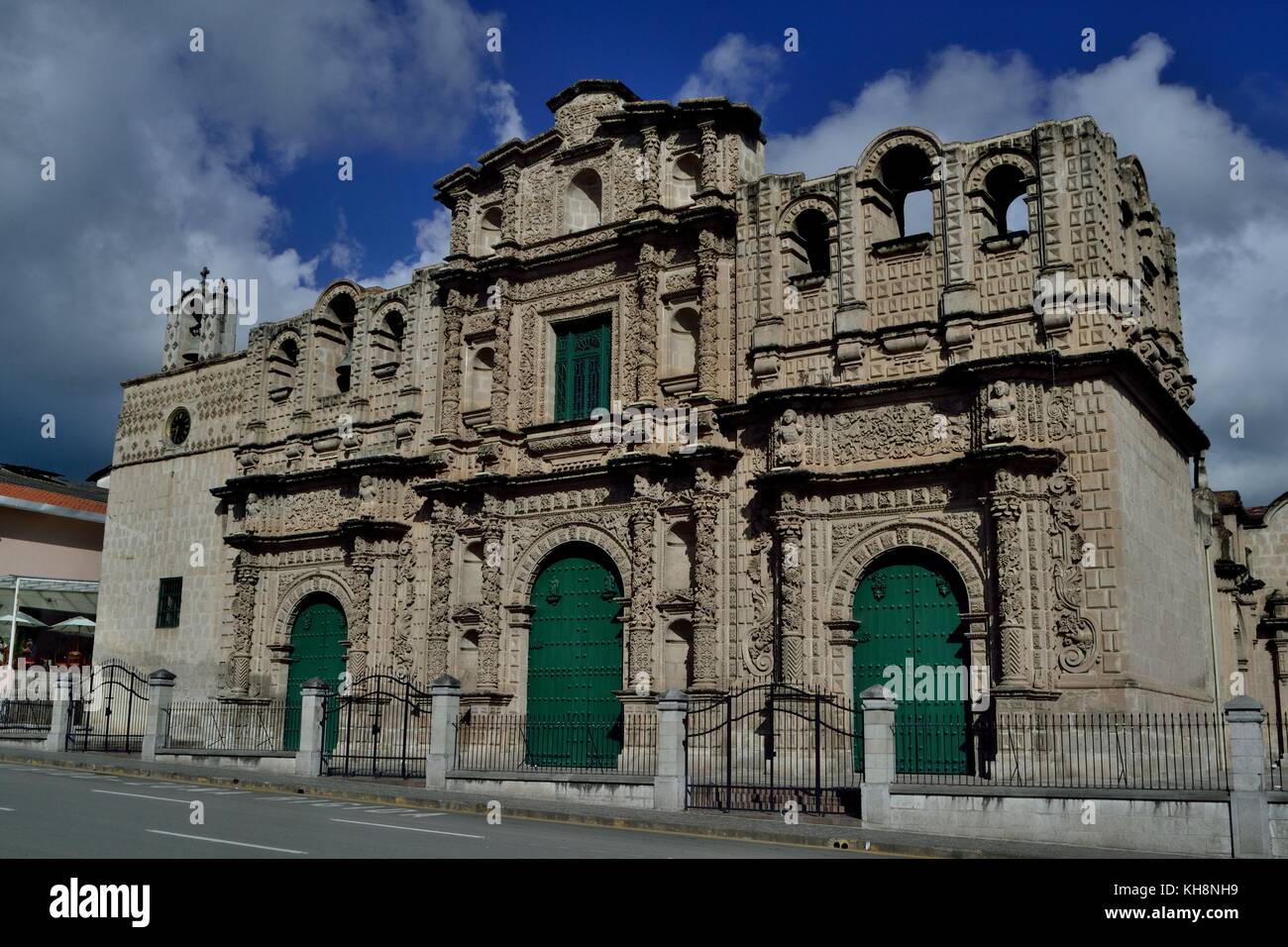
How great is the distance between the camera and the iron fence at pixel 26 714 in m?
30.4

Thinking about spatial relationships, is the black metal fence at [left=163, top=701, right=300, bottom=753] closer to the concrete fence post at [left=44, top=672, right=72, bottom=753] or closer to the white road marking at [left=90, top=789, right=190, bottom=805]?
the concrete fence post at [left=44, top=672, right=72, bottom=753]

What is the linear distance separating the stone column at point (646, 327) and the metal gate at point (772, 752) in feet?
19.7

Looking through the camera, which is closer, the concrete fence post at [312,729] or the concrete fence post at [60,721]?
the concrete fence post at [312,729]

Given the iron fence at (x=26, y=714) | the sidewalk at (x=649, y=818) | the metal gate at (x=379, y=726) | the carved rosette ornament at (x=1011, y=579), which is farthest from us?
the iron fence at (x=26, y=714)

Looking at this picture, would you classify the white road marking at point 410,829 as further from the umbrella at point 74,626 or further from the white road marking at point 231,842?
the umbrella at point 74,626

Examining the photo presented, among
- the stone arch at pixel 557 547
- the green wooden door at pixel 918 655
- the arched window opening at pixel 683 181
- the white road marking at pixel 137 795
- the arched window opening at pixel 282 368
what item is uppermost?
the arched window opening at pixel 683 181

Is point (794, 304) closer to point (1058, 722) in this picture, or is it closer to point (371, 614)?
point (1058, 722)

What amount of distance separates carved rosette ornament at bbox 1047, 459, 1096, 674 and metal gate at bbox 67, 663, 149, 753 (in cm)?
1945

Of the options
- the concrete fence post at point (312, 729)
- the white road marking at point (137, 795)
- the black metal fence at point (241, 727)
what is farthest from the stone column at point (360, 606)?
the white road marking at point (137, 795)

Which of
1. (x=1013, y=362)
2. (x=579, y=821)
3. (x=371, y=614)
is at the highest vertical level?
(x=1013, y=362)

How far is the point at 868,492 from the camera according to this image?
799 inches

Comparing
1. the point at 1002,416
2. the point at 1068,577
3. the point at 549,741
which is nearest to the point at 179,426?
the point at 549,741
